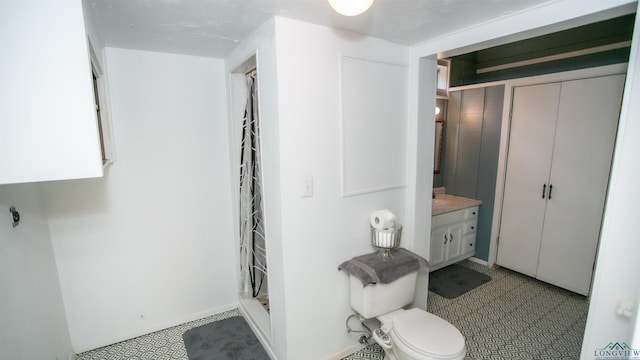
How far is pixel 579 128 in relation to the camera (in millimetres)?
2635

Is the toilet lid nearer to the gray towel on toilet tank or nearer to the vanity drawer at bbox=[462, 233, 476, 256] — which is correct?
the gray towel on toilet tank

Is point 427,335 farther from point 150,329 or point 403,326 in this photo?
point 150,329

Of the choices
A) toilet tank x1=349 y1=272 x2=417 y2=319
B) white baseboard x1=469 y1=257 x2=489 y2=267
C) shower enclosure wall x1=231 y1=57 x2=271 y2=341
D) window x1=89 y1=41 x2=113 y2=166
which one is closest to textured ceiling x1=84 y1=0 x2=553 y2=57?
window x1=89 y1=41 x2=113 y2=166

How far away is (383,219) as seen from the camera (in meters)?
1.92

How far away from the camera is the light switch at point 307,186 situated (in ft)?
5.74

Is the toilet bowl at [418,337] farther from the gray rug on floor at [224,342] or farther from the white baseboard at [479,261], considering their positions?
the white baseboard at [479,261]

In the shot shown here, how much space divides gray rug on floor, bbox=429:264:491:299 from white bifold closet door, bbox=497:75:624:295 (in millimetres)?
411

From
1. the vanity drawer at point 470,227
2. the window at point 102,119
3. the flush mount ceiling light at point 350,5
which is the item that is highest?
the flush mount ceiling light at point 350,5

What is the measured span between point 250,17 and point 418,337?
6.39 feet

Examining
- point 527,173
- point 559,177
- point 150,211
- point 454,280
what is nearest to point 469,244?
point 454,280

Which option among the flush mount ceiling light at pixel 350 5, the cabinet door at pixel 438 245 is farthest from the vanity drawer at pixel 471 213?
the flush mount ceiling light at pixel 350 5

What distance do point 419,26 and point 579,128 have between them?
2012mm

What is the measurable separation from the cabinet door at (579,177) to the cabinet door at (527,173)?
7cm

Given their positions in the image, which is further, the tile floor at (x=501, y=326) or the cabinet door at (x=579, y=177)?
the cabinet door at (x=579, y=177)
